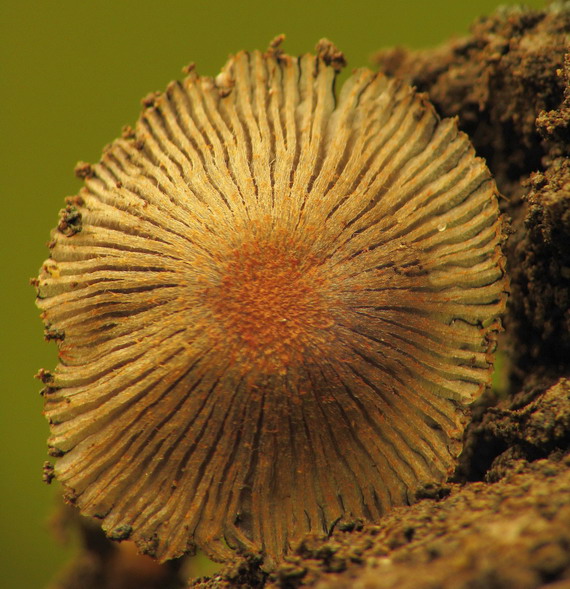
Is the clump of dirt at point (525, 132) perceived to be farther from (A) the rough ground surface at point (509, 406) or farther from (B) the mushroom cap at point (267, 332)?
(B) the mushroom cap at point (267, 332)

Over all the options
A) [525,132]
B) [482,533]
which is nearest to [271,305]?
[482,533]

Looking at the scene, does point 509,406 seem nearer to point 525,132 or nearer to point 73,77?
point 525,132

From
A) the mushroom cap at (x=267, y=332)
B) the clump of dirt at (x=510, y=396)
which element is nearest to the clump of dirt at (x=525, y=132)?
the clump of dirt at (x=510, y=396)

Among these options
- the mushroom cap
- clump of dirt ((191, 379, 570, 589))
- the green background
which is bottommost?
clump of dirt ((191, 379, 570, 589))

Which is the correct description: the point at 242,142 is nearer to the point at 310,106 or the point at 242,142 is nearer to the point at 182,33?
the point at 310,106

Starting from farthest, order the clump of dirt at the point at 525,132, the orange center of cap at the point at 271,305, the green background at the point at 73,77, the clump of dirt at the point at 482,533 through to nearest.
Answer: the green background at the point at 73,77 < the clump of dirt at the point at 525,132 < the orange center of cap at the point at 271,305 < the clump of dirt at the point at 482,533

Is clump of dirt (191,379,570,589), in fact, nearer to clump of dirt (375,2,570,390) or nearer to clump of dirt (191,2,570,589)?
clump of dirt (191,2,570,589)

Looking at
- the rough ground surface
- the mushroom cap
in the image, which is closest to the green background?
the rough ground surface
